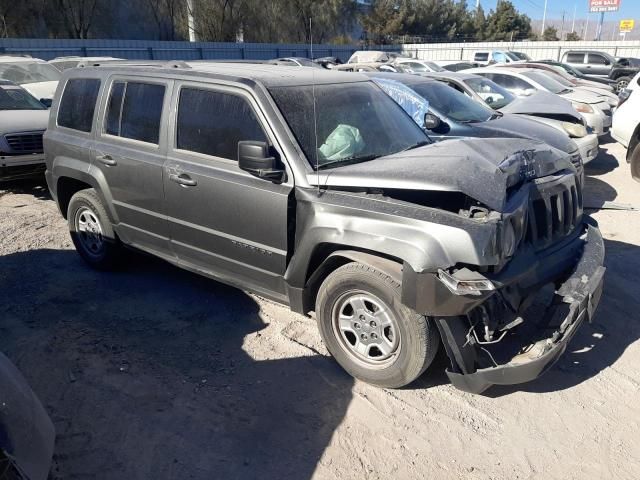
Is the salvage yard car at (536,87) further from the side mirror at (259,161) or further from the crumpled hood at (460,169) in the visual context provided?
the side mirror at (259,161)

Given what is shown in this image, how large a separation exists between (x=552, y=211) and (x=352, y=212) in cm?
139

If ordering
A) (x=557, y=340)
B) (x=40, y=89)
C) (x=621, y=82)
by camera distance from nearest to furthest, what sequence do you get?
(x=557, y=340) < (x=40, y=89) < (x=621, y=82)

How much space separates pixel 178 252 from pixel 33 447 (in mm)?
2339

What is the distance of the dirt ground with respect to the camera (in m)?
2.96

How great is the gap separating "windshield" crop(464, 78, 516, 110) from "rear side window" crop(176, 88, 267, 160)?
287 inches

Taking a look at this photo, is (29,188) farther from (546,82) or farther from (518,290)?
(546,82)

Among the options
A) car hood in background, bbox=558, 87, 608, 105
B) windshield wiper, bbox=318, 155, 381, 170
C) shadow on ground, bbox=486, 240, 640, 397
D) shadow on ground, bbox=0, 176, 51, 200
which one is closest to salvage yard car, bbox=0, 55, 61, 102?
shadow on ground, bbox=0, 176, 51, 200

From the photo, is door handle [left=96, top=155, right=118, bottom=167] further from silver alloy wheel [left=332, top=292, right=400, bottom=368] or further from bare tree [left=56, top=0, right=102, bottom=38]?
bare tree [left=56, top=0, right=102, bottom=38]

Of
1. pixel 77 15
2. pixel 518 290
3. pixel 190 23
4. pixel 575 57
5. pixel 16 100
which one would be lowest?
pixel 518 290

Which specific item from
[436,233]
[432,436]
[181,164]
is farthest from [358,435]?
[181,164]

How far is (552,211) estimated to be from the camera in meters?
3.70

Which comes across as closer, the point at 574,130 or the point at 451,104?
the point at 451,104

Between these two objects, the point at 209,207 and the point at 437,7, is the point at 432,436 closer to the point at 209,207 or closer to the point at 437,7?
the point at 209,207

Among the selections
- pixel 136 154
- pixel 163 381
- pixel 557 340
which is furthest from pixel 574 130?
pixel 163 381
